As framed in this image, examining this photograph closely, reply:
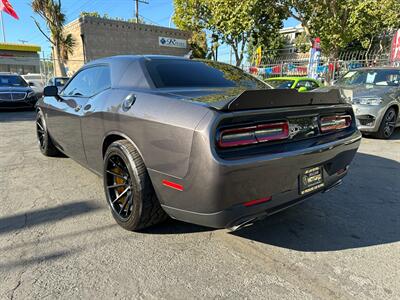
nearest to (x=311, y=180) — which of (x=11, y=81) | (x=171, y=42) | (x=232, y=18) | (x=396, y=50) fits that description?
(x=11, y=81)

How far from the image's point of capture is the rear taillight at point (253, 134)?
189 cm

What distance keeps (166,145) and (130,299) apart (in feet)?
3.28

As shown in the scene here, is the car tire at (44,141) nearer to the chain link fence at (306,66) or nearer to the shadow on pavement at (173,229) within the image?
the shadow on pavement at (173,229)

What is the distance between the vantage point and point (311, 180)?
7.64 ft

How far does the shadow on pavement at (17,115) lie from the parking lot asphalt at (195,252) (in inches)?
263

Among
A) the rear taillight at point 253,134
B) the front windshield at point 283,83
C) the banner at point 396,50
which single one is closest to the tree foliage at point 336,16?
the banner at point 396,50

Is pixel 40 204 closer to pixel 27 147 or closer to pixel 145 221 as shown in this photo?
pixel 145 221

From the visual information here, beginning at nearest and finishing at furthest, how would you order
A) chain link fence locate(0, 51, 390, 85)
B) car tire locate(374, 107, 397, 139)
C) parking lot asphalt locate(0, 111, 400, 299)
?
parking lot asphalt locate(0, 111, 400, 299)
car tire locate(374, 107, 397, 139)
chain link fence locate(0, 51, 390, 85)

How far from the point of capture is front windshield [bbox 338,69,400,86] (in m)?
7.25

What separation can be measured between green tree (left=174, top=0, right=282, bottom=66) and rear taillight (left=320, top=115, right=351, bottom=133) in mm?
17525

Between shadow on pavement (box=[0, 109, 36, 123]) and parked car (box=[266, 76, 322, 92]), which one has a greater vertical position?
parked car (box=[266, 76, 322, 92])

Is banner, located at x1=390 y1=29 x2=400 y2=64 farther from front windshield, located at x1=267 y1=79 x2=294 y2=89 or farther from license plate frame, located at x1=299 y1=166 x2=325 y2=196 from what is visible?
license plate frame, located at x1=299 y1=166 x2=325 y2=196

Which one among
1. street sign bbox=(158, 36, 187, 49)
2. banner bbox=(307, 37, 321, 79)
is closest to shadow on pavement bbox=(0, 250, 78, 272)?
banner bbox=(307, 37, 321, 79)

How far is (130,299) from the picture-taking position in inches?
73.0
